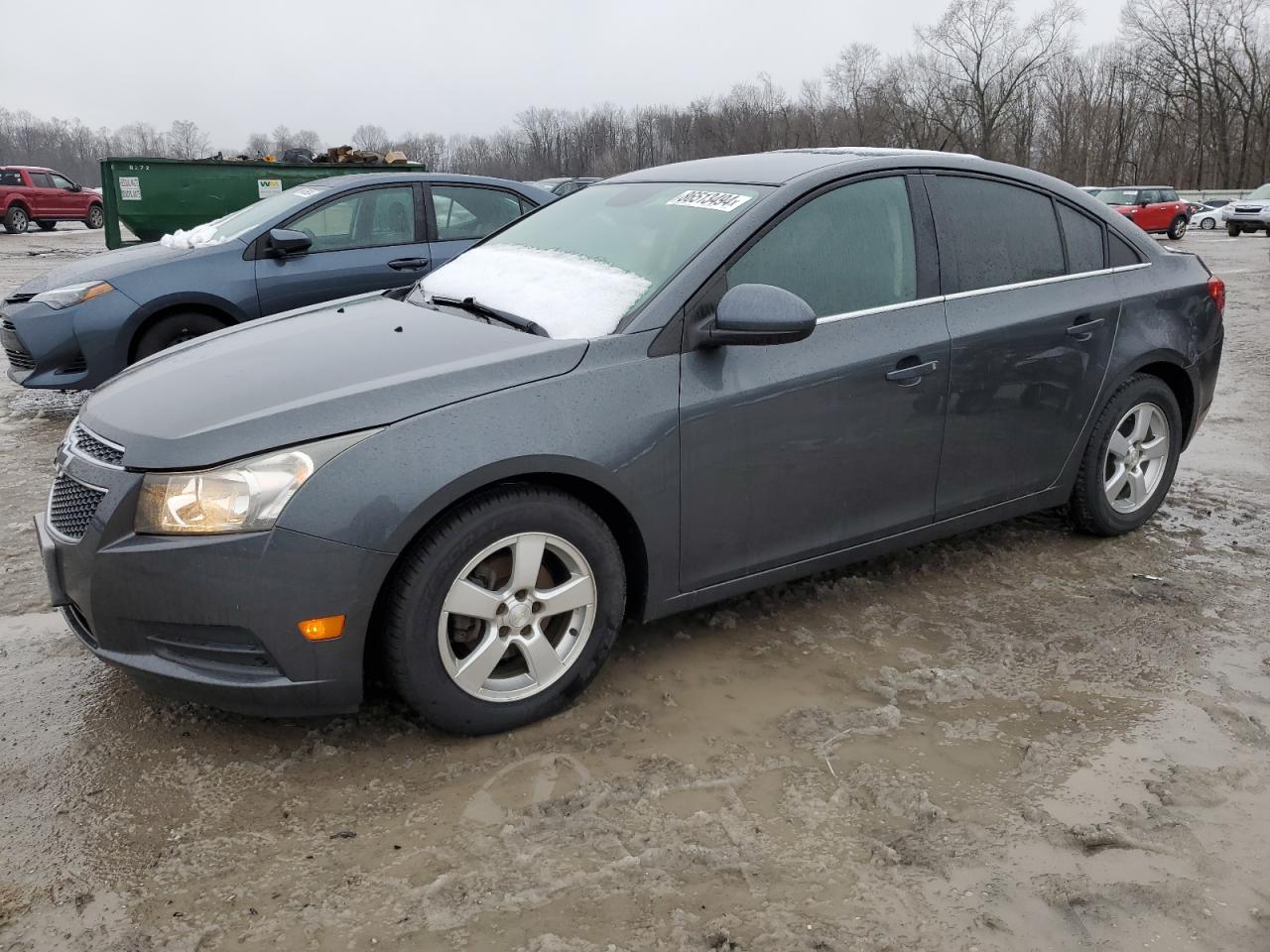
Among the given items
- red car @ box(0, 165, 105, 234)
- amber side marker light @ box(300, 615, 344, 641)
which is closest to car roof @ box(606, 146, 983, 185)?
amber side marker light @ box(300, 615, 344, 641)

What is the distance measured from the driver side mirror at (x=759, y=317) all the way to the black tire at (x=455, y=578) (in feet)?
2.21

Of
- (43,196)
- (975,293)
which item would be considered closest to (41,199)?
(43,196)

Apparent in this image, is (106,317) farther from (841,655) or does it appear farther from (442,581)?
(841,655)

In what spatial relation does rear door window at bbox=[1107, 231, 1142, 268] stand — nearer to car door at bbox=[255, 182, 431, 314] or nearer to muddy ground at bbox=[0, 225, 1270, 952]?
muddy ground at bbox=[0, 225, 1270, 952]

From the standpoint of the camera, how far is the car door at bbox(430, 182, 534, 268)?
7.49 m

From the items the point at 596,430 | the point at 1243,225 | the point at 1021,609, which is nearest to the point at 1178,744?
the point at 1021,609

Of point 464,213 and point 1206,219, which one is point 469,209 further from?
point 1206,219

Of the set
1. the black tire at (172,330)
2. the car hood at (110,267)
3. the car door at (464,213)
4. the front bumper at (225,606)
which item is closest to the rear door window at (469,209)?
the car door at (464,213)

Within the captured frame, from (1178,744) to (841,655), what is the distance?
102 cm

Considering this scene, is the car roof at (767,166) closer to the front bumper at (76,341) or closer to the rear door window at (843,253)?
the rear door window at (843,253)

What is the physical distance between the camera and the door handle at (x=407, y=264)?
7219 mm

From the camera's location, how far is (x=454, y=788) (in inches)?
106

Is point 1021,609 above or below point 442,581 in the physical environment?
below

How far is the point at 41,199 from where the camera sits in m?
30.2
